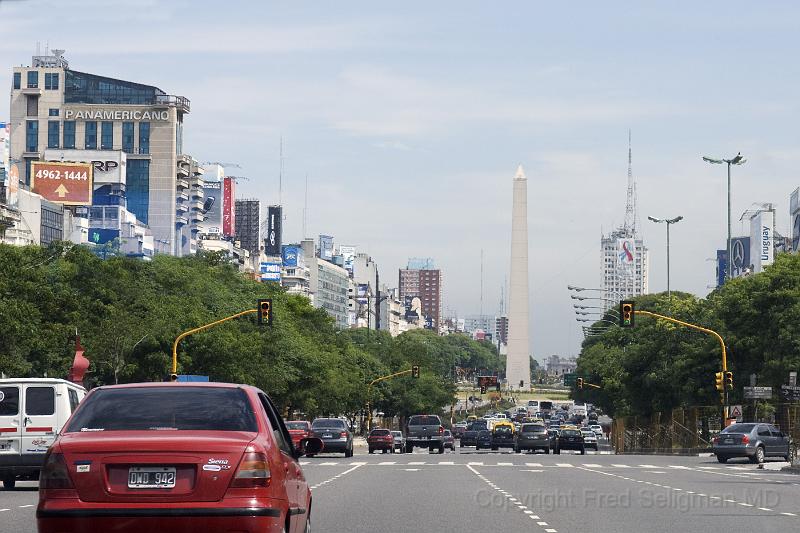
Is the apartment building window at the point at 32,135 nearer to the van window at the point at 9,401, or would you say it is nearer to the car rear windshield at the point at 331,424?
the car rear windshield at the point at 331,424

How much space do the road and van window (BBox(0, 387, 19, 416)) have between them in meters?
1.61

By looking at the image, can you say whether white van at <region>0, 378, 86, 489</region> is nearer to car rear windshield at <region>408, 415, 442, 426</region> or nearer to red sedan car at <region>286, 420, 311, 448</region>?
red sedan car at <region>286, 420, 311, 448</region>

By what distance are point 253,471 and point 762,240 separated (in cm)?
15075

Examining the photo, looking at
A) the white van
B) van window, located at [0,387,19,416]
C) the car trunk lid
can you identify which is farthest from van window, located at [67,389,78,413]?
the car trunk lid

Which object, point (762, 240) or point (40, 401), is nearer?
point (40, 401)

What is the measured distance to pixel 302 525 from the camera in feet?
41.9

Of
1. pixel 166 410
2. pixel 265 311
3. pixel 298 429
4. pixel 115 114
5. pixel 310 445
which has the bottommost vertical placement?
pixel 298 429

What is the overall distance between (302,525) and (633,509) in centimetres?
1101

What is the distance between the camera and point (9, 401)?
2856 centimetres

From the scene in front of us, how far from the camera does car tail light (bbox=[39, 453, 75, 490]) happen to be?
10.7 m

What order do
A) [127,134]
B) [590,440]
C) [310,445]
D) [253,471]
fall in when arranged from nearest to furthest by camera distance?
1. [253,471]
2. [310,445]
3. [590,440]
4. [127,134]

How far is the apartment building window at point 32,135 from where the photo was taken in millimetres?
172000

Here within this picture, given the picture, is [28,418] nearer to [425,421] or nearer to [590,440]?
[425,421]

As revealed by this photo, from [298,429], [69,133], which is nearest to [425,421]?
[298,429]
